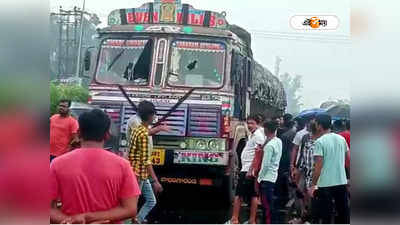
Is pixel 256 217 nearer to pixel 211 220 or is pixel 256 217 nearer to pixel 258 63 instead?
pixel 211 220

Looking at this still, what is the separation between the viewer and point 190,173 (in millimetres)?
3990

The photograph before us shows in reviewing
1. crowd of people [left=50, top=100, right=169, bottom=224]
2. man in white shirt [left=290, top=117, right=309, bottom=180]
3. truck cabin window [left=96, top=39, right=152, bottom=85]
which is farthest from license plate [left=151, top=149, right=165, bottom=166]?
crowd of people [left=50, top=100, right=169, bottom=224]

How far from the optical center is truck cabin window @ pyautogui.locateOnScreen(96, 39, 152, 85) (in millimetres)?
3965

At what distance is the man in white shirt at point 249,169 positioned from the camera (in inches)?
156

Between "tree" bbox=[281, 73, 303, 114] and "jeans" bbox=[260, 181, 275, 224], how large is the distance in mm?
671

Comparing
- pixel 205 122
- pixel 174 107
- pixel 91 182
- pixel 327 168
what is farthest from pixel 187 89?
pixel 91 182

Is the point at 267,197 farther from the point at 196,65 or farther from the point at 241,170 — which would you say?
the point at 196,65

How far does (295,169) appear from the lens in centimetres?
386

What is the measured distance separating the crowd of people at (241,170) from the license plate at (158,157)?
11 centimetres

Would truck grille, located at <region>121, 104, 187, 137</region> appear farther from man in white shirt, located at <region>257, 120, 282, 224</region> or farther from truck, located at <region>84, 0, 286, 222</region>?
man in white shirt, located at <region>257, 120, 282, 224</region>
